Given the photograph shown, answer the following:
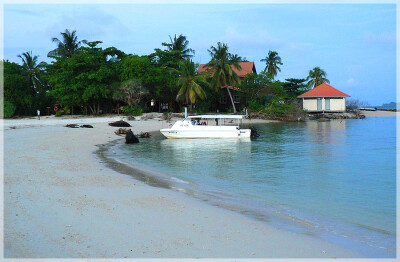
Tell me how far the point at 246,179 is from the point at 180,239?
710 cm

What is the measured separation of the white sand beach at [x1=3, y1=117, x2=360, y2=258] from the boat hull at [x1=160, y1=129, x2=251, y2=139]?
16.2 metres

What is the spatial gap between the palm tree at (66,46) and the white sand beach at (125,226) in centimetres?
4579

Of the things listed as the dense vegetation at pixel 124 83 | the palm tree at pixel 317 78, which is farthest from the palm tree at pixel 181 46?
the palm tree at pixel 317 78

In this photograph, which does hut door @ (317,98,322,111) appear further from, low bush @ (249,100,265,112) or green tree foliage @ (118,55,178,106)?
green tree foliage @ (118,55,178,106)

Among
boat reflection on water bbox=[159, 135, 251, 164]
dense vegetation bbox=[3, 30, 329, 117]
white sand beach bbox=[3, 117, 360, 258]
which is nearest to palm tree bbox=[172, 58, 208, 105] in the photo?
dense vegetation bbox=[3, 30, 329, 117]

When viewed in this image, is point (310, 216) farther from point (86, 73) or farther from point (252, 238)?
point (86, 73)

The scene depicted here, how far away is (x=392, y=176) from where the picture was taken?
1400cm

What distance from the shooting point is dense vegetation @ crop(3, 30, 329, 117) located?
45250 millimetres

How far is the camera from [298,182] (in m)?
12.4

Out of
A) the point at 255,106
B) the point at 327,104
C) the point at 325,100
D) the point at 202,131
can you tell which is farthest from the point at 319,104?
the point at 202,131

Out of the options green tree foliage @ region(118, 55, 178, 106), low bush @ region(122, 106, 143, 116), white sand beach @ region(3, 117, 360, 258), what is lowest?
white sand beach @ region(3, 117, 360, 258)

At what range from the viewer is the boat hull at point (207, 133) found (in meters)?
26.8

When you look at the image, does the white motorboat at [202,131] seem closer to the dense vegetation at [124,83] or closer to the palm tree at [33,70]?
the dense vegetation at [124,83]

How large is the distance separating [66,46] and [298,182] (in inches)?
1910
